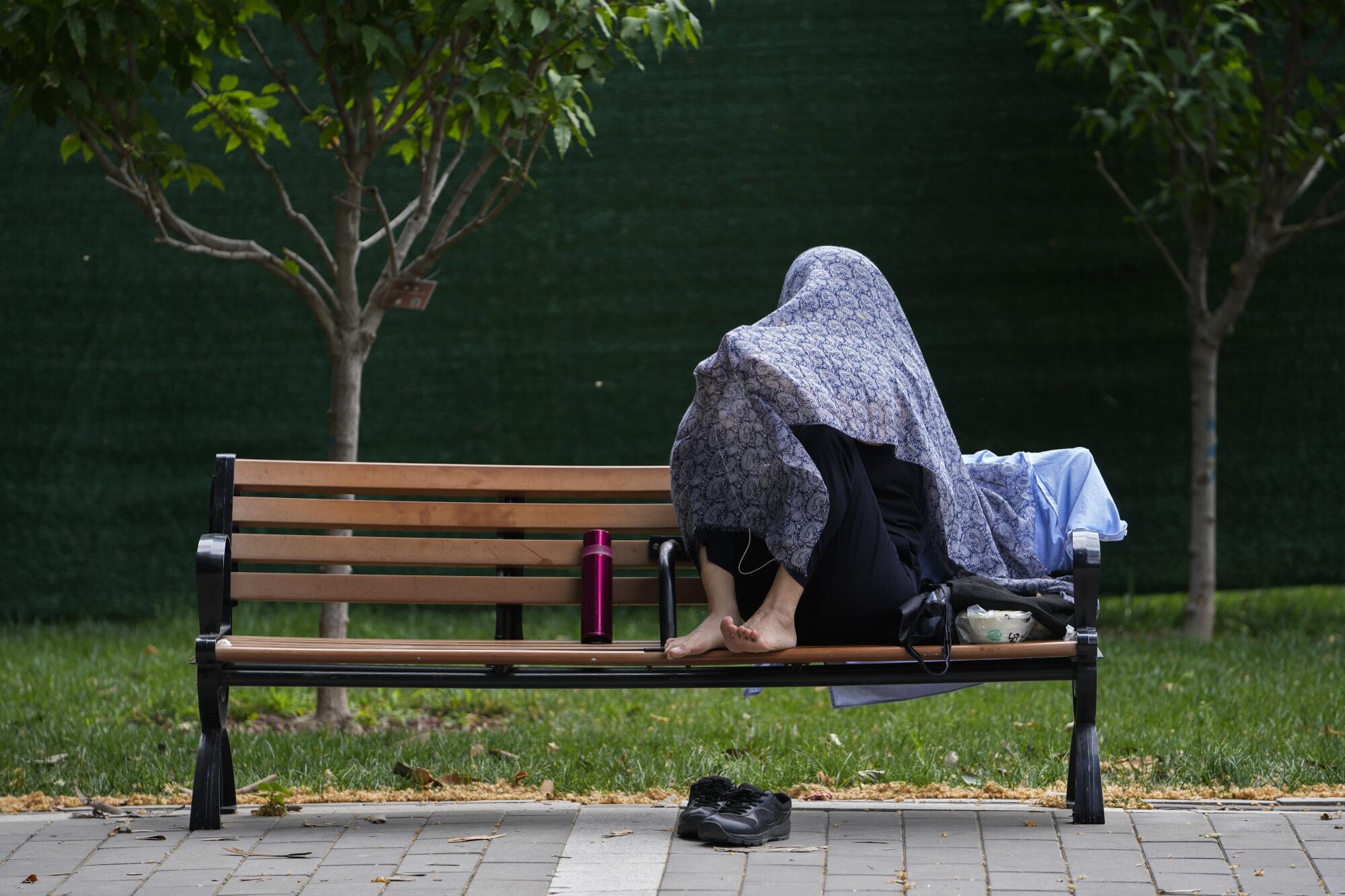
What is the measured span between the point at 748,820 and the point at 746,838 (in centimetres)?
4

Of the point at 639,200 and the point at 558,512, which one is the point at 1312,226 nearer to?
the point at 639,200

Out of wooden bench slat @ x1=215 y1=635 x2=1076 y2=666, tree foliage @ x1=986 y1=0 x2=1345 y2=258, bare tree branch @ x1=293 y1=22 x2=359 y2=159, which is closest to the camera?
wooden bench slat @ x1=215 y1=635 x2=1076 y2=666

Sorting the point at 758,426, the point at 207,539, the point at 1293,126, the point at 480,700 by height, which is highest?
the point at 1293,126

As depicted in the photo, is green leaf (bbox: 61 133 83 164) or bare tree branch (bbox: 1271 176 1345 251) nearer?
green leaf (bbox: 61 133 83 164)

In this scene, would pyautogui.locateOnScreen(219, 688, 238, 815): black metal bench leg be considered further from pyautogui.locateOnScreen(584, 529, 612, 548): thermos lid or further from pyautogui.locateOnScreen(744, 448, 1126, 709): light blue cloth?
pyautogui.locateOnScreen(744, 448, 1126, 709): light blue cloth

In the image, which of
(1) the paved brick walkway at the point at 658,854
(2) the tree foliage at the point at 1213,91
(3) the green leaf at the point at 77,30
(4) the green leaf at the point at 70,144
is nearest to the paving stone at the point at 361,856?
(1) the paved brick walkway at the point at 658,854

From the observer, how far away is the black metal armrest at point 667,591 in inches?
127

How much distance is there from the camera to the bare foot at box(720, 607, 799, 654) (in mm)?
2906

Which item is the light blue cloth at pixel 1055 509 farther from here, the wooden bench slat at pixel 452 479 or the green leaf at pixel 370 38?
the green leaf at pixel 370 38

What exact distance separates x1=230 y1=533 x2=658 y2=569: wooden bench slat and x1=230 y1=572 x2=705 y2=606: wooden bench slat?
38 mm

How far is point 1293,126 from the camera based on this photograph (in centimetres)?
538

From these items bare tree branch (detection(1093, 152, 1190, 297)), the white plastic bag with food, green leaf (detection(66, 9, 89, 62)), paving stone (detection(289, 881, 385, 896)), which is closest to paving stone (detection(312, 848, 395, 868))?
paving stone (detection(289, 881, 385, 896))

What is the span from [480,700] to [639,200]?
242 cm

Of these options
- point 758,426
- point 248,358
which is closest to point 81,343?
point 248,358
